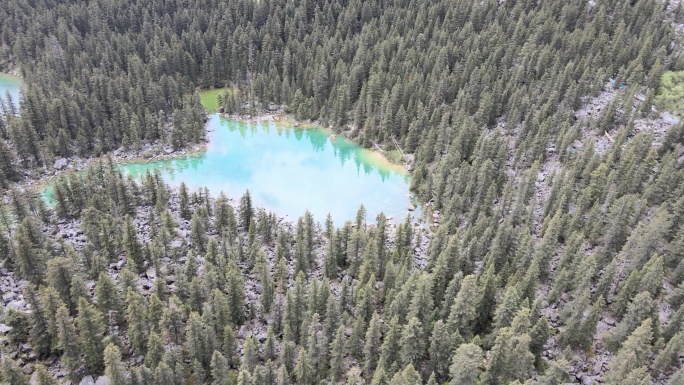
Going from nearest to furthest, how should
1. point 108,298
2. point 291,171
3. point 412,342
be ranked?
point 412,342 → point 108,298 → point 291,171

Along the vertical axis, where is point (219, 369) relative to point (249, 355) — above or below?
below

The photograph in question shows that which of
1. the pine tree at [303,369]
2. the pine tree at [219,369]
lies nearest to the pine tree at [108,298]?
the pine tree at [219,369]

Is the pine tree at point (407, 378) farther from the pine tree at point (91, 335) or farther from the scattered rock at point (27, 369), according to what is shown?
the scattered rock at point (27, 369)

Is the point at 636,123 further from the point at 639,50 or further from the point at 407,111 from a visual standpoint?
the point at 407,111

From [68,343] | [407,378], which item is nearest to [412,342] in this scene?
[407,378]

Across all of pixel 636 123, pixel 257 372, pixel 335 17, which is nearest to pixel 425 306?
pixel 257 372

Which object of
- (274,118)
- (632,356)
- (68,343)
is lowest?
(68,343)

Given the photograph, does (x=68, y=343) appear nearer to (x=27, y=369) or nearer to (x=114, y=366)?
(x=114, y=366)

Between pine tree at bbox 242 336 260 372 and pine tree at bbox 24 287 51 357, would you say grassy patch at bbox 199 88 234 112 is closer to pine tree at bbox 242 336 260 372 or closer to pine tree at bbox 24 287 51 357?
pine tree at bbox 24 287 51 357
